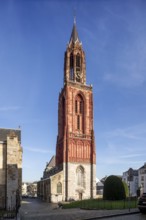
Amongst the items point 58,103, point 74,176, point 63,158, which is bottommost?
point 74,176

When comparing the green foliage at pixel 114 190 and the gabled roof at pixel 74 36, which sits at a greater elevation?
the gabled roof at pixel 74 36

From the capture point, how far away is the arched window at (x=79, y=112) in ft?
219

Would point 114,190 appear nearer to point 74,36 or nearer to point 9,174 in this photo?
point 9,174

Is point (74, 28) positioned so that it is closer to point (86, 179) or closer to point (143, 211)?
point (86, 179)

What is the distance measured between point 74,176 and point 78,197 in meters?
4.41

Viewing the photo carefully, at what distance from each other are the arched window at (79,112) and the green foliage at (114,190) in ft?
94.0

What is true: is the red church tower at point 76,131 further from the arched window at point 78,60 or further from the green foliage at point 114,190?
the green foliage at point 114,190

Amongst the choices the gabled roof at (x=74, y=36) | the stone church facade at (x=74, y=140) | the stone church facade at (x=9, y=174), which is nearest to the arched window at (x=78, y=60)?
the stone church facade at (x=74, y=140)

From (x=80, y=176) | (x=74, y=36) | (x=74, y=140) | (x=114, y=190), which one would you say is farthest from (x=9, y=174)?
(x=74, y=36)

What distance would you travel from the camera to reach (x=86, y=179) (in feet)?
204

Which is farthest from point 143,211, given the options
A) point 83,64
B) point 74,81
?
point 83,64

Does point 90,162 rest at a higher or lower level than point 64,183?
higher

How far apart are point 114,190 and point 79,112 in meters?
32.3

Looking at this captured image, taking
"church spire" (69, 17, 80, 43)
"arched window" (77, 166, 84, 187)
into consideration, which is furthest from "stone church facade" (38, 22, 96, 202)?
"church spire" (69, 17, 80, 43)
